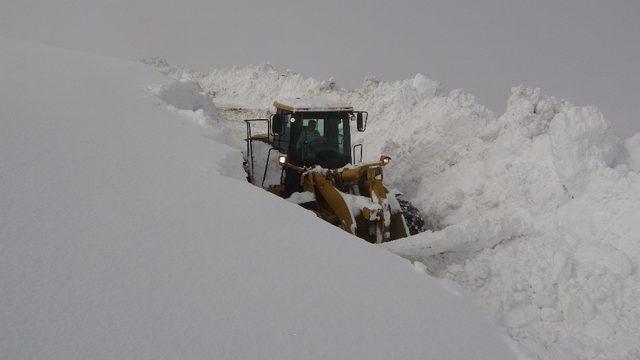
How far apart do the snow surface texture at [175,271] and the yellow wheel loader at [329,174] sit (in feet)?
6.48

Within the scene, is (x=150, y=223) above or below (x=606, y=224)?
above

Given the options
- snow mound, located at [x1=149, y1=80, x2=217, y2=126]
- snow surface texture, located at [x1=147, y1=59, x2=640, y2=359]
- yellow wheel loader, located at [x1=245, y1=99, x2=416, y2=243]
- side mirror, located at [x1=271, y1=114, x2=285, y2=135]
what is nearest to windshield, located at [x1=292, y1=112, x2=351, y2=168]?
yellow wheel loader, located at [x1=245, y1=99, x2=416, y2=243]

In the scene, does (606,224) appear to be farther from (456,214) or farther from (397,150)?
(397,150)

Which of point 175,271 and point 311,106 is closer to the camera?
point 175,271

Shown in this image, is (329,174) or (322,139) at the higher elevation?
(322,139)

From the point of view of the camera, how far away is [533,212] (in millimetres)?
6484

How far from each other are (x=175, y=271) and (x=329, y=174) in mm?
4113

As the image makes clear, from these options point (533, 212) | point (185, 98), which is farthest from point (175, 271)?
point (185, 98)

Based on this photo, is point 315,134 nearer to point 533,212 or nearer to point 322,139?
point 322,139

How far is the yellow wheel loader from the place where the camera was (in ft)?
19.2

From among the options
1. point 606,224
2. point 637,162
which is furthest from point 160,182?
point 637,162

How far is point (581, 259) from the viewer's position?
4742 millimetres

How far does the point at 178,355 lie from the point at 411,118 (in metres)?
10.6

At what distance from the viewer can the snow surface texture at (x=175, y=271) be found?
200cm
